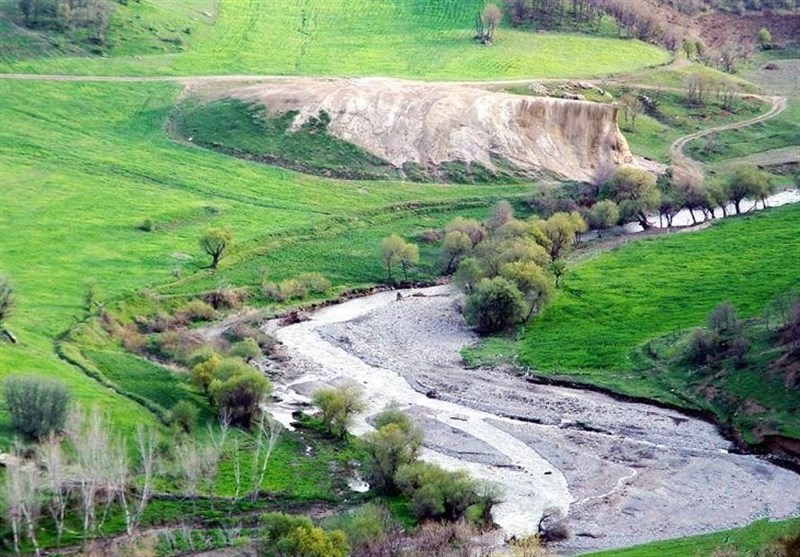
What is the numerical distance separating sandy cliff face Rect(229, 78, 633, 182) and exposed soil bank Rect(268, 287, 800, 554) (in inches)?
1670

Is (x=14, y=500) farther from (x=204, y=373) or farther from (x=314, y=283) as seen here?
(x=314, y=283)

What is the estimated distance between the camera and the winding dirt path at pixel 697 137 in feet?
516

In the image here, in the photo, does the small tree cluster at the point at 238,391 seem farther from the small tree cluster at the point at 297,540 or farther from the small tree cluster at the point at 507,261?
the small tree cluster at the point at 507,261

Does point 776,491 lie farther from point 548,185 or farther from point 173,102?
point 173,102

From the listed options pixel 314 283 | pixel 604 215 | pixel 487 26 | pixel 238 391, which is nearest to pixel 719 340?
pixel 238 391

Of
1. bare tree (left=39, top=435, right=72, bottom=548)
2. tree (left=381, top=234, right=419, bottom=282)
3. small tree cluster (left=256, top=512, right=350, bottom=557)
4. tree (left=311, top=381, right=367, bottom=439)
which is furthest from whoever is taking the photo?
tree (left=381, top=234, right=419, bottom=282)

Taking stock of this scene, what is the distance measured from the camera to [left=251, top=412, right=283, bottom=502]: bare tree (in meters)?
74.9

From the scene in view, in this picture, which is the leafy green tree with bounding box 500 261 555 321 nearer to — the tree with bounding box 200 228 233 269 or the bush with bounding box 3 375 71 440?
A: the tree with bounding box 200 228 233 269

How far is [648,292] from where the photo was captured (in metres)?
112

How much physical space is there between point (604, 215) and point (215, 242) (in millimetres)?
41350

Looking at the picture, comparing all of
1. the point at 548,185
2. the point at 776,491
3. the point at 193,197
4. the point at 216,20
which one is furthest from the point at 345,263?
the point at 216,20

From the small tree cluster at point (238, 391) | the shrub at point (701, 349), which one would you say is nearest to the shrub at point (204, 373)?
the small tree cluster at point (238, 391)

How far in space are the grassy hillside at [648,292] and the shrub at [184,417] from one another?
29.5m

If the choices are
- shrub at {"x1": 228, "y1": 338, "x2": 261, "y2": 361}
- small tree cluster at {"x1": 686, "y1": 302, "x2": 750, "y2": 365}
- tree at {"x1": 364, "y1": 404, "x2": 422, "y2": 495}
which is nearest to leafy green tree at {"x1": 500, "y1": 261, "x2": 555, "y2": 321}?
small tree cluster at {"x1": 686, "y1": 302, "x2": 750, "y2": 365}
